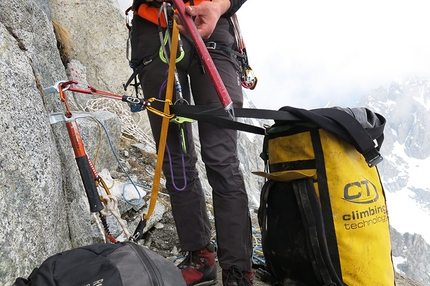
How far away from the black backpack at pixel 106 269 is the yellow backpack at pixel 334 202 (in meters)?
1.02

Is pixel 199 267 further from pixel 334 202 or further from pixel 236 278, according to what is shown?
pixel 334 202

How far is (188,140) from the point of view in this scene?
2.41 metres

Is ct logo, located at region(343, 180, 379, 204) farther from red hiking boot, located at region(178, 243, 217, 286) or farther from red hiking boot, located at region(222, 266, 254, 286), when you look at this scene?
red hiking boot, located at region(178, 243, 217, 286)

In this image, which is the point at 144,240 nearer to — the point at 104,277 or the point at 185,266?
the point at 185,266

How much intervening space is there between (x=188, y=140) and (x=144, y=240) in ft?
5.19

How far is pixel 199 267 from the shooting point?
90.4 inches

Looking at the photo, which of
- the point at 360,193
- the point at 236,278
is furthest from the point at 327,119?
the point at 236,278

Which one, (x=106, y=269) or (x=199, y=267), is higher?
(x=106, y=269)

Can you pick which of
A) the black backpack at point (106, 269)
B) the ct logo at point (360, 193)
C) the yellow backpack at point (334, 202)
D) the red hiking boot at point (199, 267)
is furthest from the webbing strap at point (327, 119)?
the red hiking boot at point (199, 267)

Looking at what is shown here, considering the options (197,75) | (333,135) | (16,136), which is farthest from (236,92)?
(16,136)

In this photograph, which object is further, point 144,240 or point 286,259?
point 144,240

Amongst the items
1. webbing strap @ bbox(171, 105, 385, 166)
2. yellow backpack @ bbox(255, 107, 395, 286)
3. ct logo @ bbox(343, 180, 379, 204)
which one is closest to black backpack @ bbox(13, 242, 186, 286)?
webbing strap @ bbox(171, 105, 385, 166)

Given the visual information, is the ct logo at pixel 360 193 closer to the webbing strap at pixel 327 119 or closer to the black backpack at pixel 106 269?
the webbing strap at pixel 327 119

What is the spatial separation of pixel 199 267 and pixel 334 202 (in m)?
1.01
